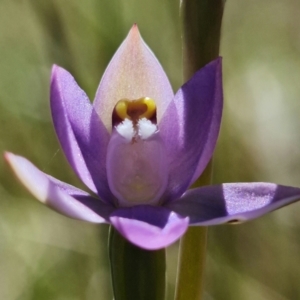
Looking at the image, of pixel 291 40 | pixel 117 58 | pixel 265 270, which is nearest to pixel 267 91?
pixel 291 40

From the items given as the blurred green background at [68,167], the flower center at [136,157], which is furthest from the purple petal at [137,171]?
the blurred green background at [68,167]

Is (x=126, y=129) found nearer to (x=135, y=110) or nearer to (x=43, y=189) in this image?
(x=135, y=110)

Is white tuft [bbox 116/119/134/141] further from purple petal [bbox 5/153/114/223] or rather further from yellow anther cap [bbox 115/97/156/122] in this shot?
purple petal [bbox 5/153/114/223]

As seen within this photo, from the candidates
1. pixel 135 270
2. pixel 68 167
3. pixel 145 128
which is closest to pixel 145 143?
pixel 145 128

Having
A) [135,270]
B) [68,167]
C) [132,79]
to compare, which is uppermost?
[132,79]

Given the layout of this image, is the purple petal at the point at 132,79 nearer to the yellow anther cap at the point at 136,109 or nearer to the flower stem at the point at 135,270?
the yellow anther cap at the point at 136,109

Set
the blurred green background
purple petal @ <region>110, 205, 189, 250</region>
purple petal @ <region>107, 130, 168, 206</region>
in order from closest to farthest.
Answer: purple petal @ <region>110, 205, 189, 250</region>
purple petal @ <region>107, 130, 168, 206</region>
the blurred green background

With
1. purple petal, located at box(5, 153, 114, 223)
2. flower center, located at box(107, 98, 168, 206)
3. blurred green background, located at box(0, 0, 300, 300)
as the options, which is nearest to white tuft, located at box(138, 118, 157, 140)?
flower center, located at box(107, 98, 168, 206)
